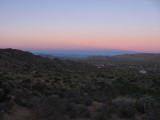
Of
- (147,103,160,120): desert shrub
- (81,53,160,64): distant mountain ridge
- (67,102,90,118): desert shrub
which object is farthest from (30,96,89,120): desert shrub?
(81,53,160,64): distant mountain ridge

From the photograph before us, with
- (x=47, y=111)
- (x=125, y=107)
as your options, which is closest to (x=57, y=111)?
(x=47, y=111)

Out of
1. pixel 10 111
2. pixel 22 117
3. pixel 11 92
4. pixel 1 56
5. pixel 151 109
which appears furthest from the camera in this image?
pixel 1 56

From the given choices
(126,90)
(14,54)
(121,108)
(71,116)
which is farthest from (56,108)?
(14,54)

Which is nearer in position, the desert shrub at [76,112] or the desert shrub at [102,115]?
the desert shrub at [102,115]

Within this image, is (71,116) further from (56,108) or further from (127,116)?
(127,116)

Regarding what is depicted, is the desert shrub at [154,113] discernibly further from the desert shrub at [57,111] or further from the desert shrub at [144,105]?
the desert shrub at [57,111]

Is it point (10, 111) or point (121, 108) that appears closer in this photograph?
point (10, 111)

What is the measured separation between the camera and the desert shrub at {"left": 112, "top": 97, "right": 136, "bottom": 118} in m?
8.70

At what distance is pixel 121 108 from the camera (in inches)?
356

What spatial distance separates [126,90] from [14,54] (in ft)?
138

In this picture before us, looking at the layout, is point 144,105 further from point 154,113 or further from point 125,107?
point 154,113

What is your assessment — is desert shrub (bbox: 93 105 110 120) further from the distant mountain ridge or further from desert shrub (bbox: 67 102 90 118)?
the distant mountain ridge

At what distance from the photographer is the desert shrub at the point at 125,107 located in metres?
8.70

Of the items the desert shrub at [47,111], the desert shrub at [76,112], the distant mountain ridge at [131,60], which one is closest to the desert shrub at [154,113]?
the desert shrub at [76,112]
